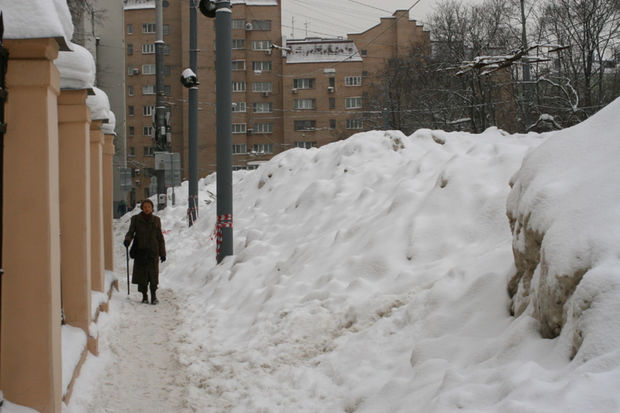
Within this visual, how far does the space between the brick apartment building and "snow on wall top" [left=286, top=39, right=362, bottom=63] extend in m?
0.09

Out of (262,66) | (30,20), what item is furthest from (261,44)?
(30,20)

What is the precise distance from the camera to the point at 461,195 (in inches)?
316

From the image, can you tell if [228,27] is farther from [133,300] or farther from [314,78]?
[314,78]

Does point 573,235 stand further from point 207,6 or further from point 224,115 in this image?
point 207,6

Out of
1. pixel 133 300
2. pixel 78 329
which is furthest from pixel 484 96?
pixel 78 329

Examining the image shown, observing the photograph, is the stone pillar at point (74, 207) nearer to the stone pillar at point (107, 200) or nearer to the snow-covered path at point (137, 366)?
the snow-covered path at point (137, 366)

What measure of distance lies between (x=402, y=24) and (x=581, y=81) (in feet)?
114

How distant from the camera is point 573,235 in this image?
3.65 metres

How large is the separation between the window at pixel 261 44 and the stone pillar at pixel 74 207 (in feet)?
192

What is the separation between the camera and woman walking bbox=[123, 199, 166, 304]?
10.1 meters

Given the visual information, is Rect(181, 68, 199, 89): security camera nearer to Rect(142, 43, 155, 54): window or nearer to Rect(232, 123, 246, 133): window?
Rect(232, 123, 246, 133): window

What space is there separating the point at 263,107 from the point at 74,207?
58.4 metres

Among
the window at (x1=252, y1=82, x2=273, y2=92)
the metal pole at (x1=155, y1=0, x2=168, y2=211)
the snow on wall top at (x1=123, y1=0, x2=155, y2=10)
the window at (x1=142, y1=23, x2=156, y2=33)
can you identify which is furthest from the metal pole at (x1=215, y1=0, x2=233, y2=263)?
the snow on wall top at (x1=123, y1=0, x2=155, y2=10)

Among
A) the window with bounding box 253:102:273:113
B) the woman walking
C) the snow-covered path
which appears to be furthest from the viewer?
the window with bounding box 253:102:273:113
